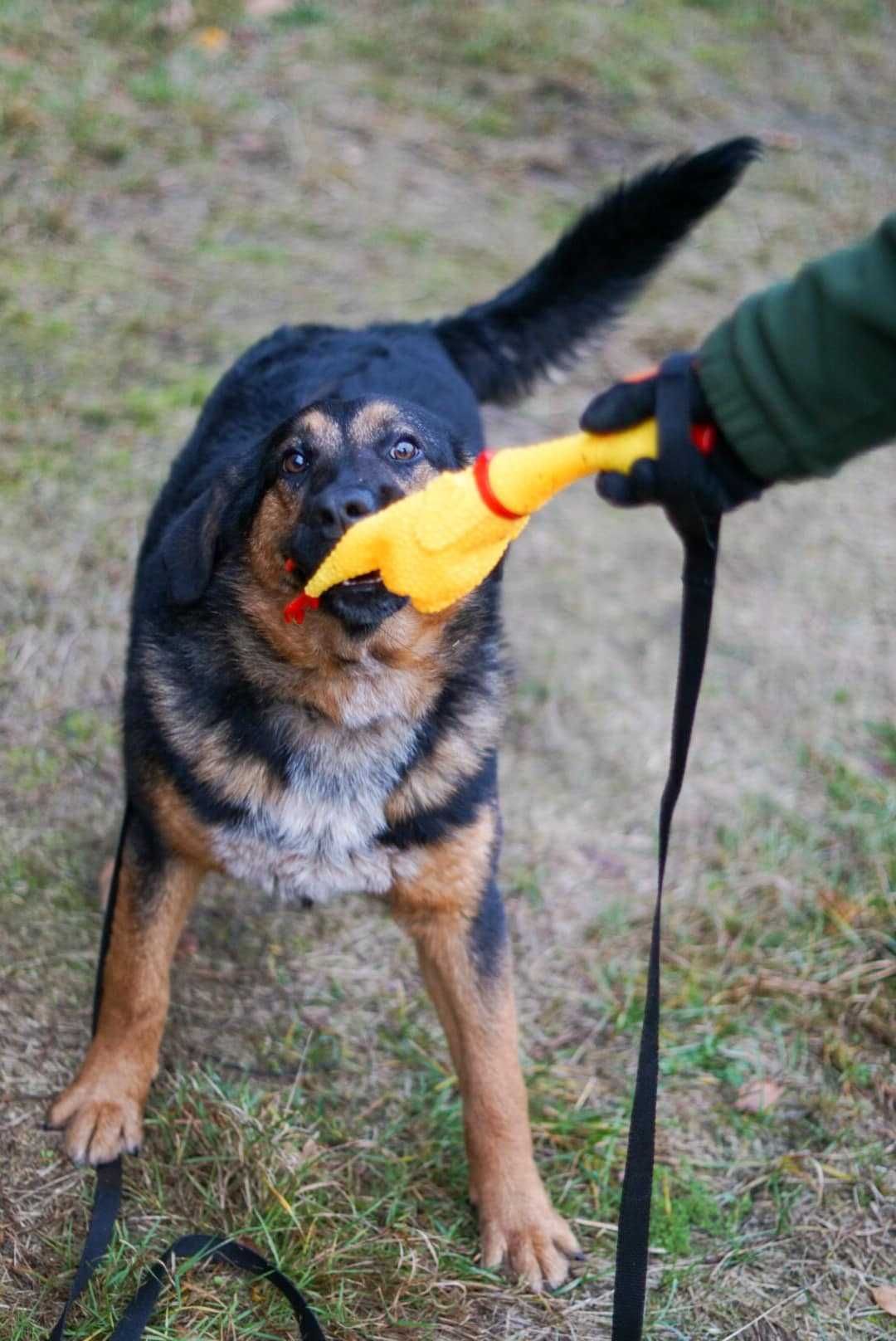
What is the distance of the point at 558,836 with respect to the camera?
13.6ft

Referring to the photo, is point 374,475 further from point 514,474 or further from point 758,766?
point 758,766

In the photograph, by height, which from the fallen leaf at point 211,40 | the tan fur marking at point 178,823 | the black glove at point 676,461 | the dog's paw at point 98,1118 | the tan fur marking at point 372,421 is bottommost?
the dog's paw at point 98,1118

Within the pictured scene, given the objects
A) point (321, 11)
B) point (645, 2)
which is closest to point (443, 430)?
point (321, 11)

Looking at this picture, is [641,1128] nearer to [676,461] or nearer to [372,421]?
[676,461]

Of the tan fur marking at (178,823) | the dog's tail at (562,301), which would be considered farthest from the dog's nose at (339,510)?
the dog's tail at (562,301)

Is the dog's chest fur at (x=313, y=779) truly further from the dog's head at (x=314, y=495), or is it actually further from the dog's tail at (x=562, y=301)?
the dog's tail at (x=562, y=301)

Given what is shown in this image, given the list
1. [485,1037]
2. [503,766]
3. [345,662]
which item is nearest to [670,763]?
[345,662]

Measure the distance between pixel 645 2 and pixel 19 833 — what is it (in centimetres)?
855

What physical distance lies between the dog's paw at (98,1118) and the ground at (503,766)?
5cm

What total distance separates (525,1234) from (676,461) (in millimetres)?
1913

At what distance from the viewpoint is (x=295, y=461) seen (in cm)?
276

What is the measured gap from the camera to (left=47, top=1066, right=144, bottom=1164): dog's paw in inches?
115

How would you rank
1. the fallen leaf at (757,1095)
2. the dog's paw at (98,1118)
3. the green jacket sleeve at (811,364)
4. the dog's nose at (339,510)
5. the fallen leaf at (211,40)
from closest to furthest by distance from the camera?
the green jacket sleeve at (811,364), the dog's nose at (339,510), the dog's paw at (98,1118), the fallen leaf at (757,1095), the fallen leaf at (211,40)

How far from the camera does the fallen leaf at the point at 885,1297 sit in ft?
9.35
